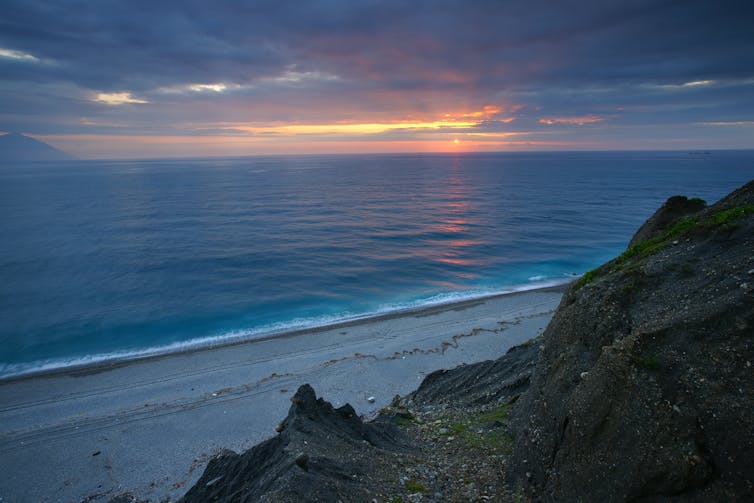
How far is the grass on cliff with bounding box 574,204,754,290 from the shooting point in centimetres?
774

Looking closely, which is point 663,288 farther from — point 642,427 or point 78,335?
point 78,335

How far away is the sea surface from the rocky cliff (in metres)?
20.6

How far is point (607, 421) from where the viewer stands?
6.20 metres

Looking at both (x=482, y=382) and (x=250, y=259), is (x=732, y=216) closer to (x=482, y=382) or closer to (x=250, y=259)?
(x=482, y=382)

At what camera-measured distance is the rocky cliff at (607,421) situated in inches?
204

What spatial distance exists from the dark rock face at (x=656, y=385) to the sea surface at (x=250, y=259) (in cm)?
2445

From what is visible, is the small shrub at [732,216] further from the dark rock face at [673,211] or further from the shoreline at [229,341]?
the shoreline at [229,341]

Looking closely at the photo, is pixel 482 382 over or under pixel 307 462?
under

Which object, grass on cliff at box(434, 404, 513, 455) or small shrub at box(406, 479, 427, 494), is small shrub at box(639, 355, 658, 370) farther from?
small shrub at box(406, 479, 427, 494)

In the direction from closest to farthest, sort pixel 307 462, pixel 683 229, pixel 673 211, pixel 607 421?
→ pixel 607 421
pixel 307 462
pixel 683 229
pixel 673 211

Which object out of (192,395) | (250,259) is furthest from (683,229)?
(250,259)

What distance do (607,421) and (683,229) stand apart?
5.47m

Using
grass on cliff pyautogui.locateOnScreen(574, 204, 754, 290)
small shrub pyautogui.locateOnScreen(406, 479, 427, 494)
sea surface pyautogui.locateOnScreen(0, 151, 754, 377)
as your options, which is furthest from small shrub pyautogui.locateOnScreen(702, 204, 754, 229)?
sea surface pyautogui.locateOnScreen(0, 151, 754, 377)

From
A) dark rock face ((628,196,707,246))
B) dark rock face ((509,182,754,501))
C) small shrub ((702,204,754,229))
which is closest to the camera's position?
dark rock face ((509,182,754,501))
